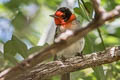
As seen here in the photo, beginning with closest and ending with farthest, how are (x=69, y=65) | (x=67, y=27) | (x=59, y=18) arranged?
(x=69, y=65)
(x=67, y=27)
(x=59, y=18)

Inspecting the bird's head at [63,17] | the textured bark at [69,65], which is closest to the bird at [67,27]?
the bird's head at [63,17]

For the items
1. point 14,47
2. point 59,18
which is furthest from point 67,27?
point 14,47

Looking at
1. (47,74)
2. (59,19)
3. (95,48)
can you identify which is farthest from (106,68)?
(47,74)

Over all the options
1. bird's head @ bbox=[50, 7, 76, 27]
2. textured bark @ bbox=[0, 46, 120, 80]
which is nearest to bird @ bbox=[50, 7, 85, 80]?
bird's head @ bbox=[50, 7, 76, 27]

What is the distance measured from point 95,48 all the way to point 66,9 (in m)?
0.80

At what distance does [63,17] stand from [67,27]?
0.27 m

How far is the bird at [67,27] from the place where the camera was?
256 centimetres

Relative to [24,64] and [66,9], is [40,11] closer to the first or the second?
[66,9]

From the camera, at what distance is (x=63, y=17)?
3021mm

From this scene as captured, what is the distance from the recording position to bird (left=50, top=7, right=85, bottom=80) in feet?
8.39

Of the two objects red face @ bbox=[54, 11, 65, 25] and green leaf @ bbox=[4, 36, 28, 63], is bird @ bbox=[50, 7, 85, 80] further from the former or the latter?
green leaf @ bbox=[4, 36, 28, 63]

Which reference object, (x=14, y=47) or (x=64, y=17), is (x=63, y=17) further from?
(x=14, y=47)

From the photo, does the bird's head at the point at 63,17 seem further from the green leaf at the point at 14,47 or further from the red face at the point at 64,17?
the green leaf at the point at 14,47

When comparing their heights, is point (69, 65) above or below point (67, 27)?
below
